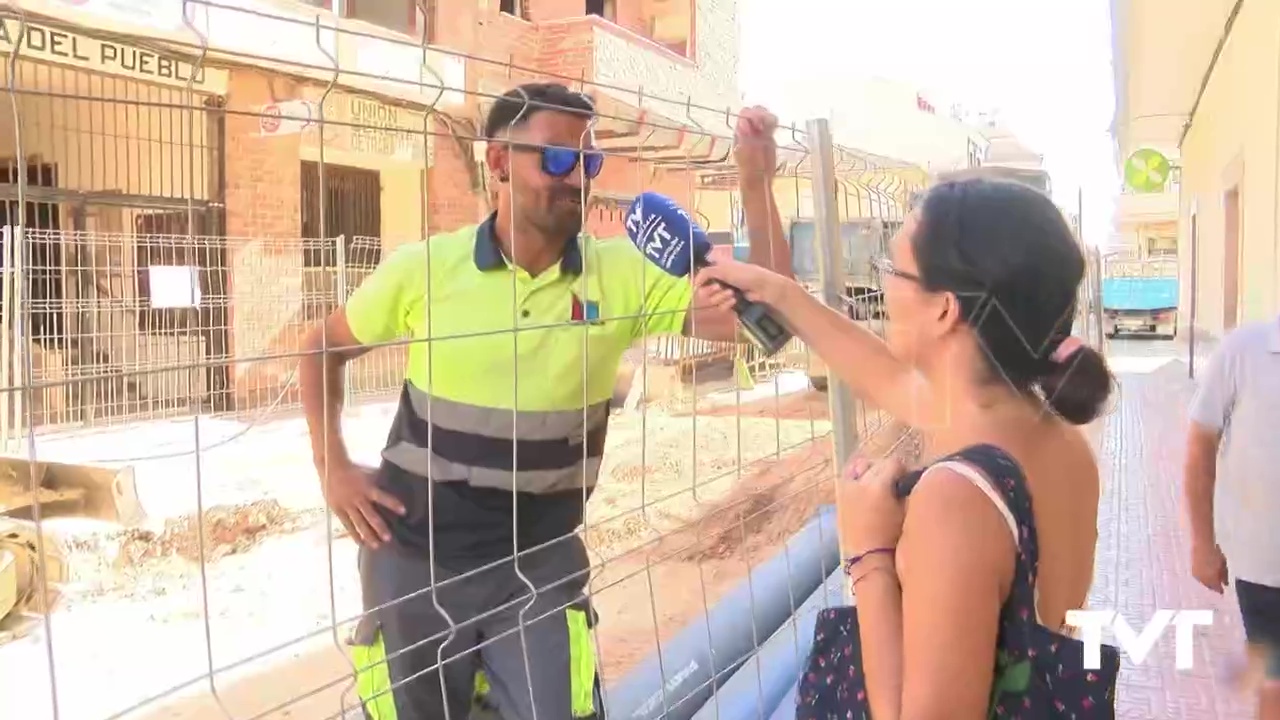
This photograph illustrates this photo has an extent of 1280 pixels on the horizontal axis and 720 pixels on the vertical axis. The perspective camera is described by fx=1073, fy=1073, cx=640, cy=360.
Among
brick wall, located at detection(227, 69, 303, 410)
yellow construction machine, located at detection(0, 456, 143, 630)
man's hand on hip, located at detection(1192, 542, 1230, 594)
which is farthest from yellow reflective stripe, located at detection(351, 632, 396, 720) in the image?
brick wall, located at detection(227, 69, 303, 410)

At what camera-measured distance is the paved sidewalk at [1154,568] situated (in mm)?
2871

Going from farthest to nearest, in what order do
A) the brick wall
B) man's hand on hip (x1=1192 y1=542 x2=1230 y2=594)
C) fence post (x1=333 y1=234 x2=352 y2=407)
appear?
the brick wall
man's hand on hip (x1=1192 y1=542 x2=1230 y2=594)
fence post (x1=333 y1=234 x2=352 y2=407)

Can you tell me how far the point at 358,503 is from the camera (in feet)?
5.28

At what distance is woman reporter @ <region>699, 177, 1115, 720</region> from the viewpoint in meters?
0.97

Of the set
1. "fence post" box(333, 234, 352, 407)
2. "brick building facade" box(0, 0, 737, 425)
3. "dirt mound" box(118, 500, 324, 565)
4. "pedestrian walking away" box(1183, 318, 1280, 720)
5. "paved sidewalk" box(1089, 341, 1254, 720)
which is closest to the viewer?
"fence post" box(333, 234, 352, 407)

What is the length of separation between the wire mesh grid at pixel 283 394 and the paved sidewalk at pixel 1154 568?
0.90 m

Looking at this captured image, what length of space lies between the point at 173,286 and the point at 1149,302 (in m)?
15.8

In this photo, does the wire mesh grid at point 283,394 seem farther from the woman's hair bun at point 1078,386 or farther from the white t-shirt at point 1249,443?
the white t-shirt at point 1249,443

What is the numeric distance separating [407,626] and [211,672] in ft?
2.15

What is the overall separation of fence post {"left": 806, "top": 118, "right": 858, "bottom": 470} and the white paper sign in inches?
208

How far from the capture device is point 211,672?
972mm

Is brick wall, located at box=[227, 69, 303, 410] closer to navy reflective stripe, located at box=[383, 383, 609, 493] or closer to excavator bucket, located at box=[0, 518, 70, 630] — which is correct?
excavator bucket, located at box=[0, 518, 70, 630]

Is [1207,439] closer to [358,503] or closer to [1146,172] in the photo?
[358,503]

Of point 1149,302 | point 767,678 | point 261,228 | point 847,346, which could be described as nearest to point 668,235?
point 847,346
